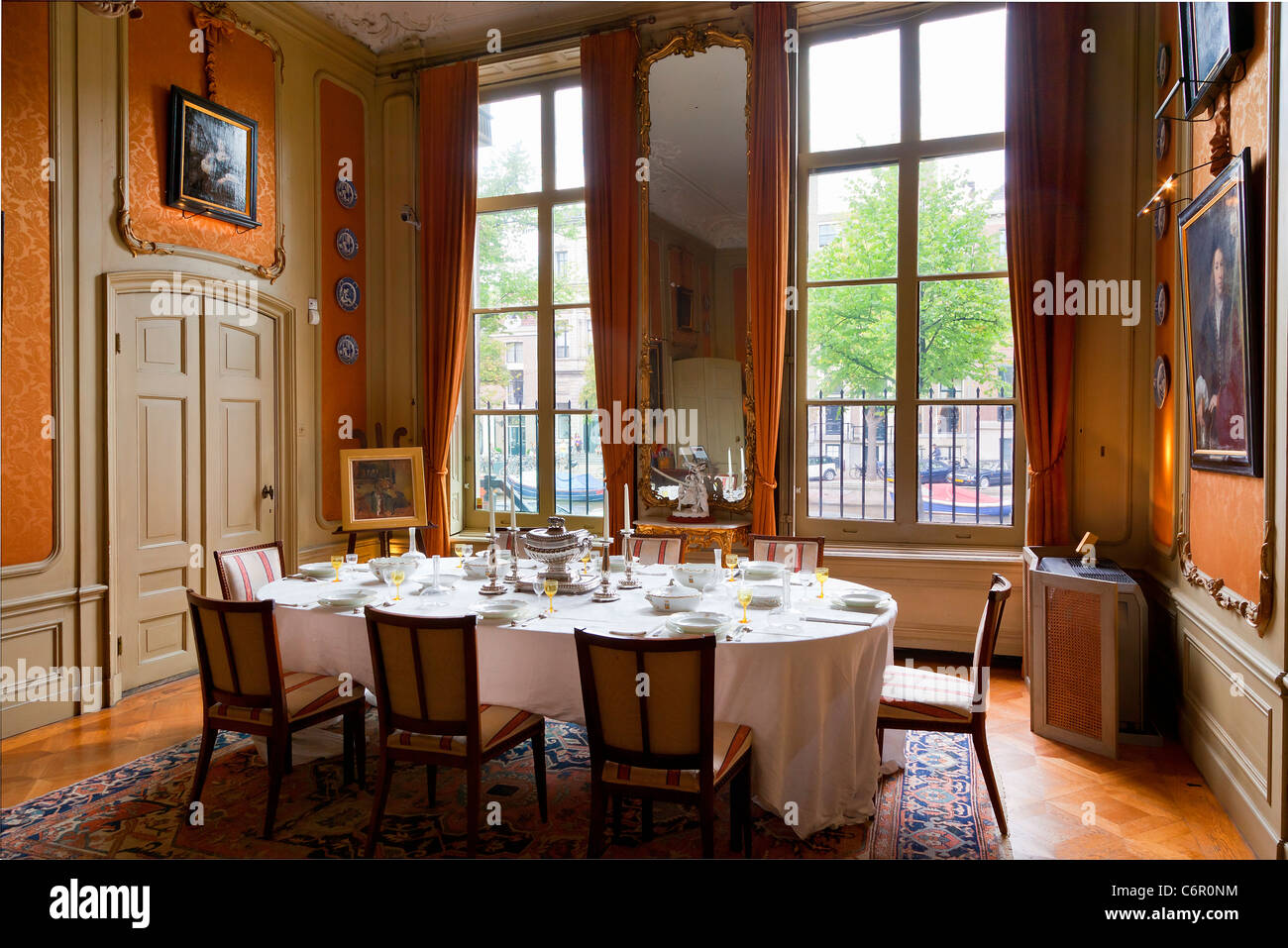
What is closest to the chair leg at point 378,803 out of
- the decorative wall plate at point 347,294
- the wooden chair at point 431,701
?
the wooden chair at point 431,701

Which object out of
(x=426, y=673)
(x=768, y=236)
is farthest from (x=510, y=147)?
(x=426, y=673)

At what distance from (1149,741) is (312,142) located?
264 inches

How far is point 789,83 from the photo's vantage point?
17.8 ft

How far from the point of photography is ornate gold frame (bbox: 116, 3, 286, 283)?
4539 millimetres

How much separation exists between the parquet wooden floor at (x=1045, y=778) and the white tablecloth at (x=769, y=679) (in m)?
0.71

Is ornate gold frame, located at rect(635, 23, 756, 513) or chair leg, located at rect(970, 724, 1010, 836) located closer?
chair leg, located at rect(970, 724, 1010, 836)

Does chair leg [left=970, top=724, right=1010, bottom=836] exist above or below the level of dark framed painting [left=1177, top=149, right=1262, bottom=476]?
below

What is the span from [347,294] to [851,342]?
403 centimetres

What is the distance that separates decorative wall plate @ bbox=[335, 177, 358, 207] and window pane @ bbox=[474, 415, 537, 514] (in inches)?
79.5

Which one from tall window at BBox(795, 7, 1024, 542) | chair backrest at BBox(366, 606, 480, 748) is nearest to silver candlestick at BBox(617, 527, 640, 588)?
chair backrest at BBox(366, 606, 480, 748)

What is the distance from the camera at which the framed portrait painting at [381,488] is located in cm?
579

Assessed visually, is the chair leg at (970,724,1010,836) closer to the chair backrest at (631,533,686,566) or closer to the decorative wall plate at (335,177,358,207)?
the chair backrest at (631,533,686,566)

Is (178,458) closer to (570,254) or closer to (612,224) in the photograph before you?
(570,254)
